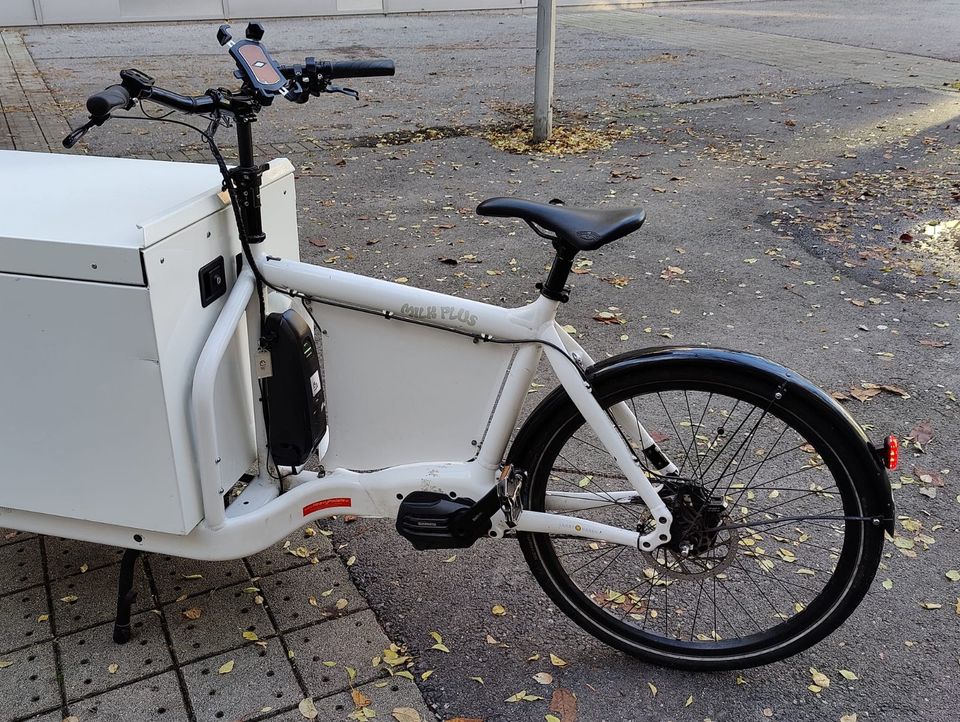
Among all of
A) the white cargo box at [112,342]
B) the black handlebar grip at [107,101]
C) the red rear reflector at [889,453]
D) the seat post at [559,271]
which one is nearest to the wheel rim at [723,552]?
the red rear reflector at [889,453]

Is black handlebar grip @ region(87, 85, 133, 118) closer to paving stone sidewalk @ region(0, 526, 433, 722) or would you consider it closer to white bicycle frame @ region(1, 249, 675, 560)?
white bicycle frame @ region(1, 249, 675, 560)

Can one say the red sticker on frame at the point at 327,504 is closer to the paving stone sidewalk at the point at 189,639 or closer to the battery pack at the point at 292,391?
the battery pack at the point at 292,391

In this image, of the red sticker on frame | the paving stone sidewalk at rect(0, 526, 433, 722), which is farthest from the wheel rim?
the paving stone sidewalk at rect(0, 526, 433, 722)

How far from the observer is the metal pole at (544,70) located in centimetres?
782

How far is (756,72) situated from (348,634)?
11390 millimetres

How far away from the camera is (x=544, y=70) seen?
8203 mm

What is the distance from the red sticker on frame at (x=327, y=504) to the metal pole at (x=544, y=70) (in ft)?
20.0

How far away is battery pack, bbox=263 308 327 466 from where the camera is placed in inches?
101

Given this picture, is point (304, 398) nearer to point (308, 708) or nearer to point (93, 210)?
point (93, 210)

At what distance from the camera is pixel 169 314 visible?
2.28 meters

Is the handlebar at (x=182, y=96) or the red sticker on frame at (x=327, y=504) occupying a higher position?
the handlebar at (x=182, y=96)

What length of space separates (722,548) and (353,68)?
173cm

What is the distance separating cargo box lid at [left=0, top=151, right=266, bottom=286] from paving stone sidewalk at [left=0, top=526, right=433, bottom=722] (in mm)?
1198

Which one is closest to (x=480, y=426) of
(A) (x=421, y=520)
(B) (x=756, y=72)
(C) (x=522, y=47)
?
(A) (x=421, y=520)
